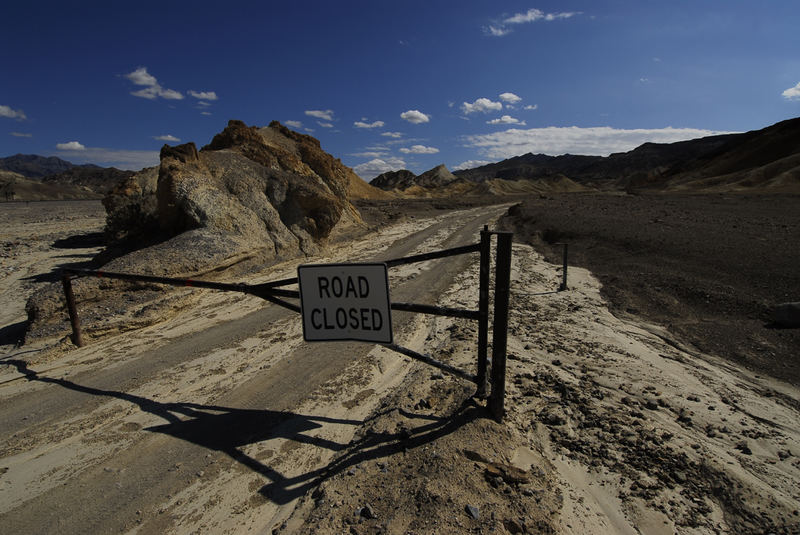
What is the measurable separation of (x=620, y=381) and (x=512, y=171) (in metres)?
169

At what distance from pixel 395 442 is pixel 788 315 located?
7012mm

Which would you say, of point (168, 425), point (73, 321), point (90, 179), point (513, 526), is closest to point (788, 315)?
point (513, 526)

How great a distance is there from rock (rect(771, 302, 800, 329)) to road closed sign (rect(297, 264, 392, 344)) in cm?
703

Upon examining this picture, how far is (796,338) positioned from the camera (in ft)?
18.4

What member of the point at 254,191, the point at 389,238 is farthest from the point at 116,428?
the point at 389,238

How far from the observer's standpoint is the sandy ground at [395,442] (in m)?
2.52

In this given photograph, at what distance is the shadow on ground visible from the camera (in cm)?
288

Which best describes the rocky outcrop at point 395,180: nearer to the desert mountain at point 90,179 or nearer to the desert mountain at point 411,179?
the desert mountain at point 411,179

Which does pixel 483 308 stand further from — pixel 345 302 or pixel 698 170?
pixel 698 170

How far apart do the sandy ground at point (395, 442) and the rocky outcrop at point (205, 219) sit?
1779mm

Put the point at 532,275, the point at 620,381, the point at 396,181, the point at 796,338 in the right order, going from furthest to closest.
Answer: the point at 396,181 < the point at 532,275 < the point at 796,338 < the point at 620,381

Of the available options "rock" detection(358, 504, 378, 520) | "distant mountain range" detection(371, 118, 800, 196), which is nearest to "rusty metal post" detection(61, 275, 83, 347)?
"rock" detection(358, 504, 378, 520)

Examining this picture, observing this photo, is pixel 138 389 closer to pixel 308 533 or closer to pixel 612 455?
pixel 308 533

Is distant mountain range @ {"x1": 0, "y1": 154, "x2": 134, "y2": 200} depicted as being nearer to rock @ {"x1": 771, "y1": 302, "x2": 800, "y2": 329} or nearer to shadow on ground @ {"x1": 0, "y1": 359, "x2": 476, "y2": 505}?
shadow on ground @ {"x1": 0, "y1": 359, "x2": 476, "y2": 505}
